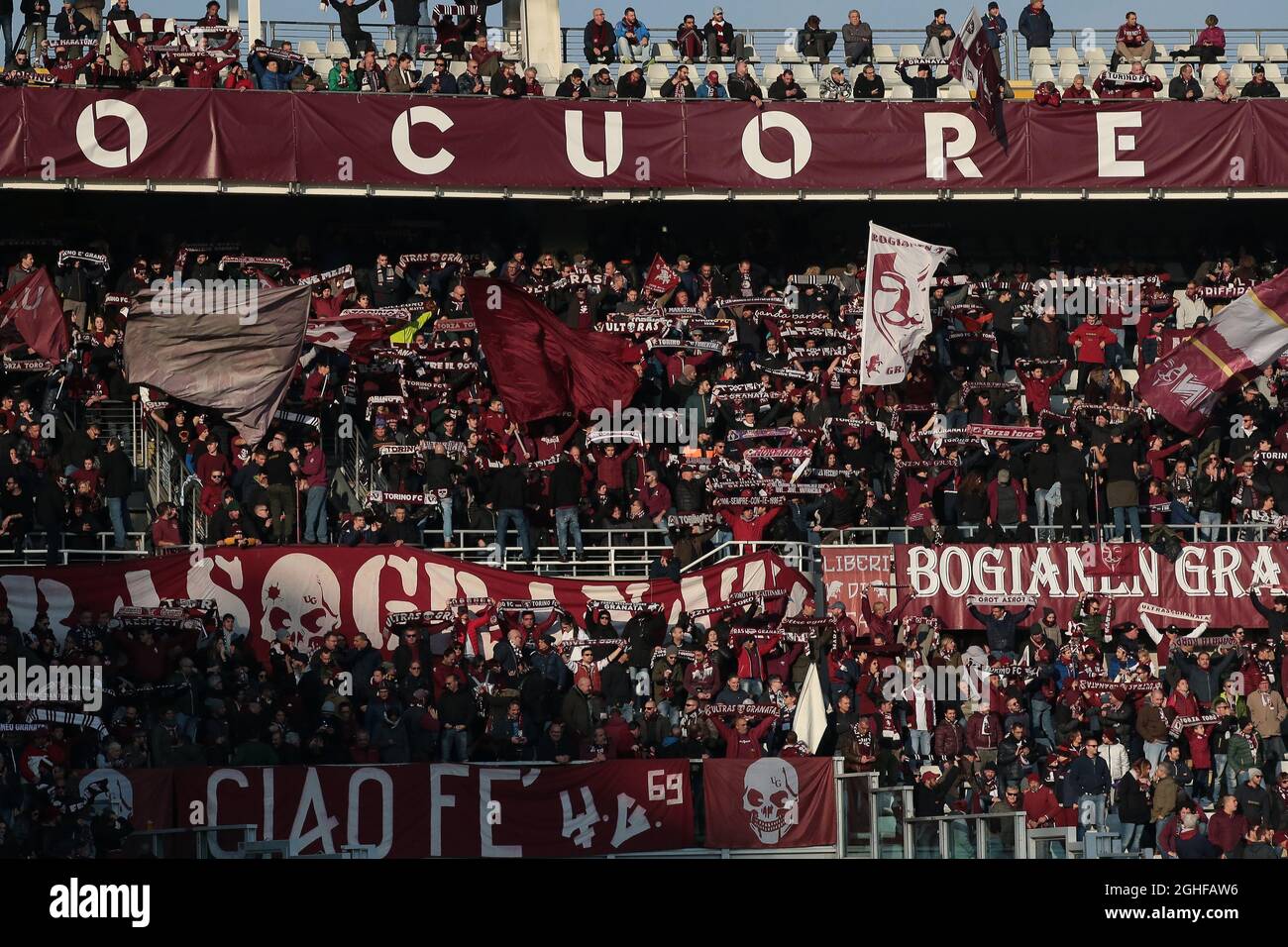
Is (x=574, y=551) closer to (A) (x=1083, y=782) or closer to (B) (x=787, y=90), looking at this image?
(A) (x=1083, y=782)

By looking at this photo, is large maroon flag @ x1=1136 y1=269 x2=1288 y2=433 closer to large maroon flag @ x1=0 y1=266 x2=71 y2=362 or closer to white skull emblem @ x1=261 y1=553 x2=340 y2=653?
white skull emblem @ x1=261 y1=553 x2=340 y2=653

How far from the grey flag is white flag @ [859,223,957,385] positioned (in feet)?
21.2

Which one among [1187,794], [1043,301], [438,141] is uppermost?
[438,141]

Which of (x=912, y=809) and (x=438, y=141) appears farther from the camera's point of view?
(x=438, y=141)

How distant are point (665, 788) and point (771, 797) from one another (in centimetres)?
88

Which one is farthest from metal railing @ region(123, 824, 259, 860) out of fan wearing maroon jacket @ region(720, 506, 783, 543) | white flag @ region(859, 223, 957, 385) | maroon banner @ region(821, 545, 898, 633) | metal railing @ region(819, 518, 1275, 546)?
white flag @ region(859, 223, 957, 385)

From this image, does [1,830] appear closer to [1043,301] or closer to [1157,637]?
[1157,637]

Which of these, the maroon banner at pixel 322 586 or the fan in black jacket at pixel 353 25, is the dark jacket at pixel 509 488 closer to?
the maroon banner at pixel 322 586

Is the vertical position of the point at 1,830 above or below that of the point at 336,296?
below

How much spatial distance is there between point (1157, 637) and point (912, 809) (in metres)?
6.60

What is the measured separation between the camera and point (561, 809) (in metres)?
18.9

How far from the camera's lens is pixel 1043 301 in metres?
29.9
